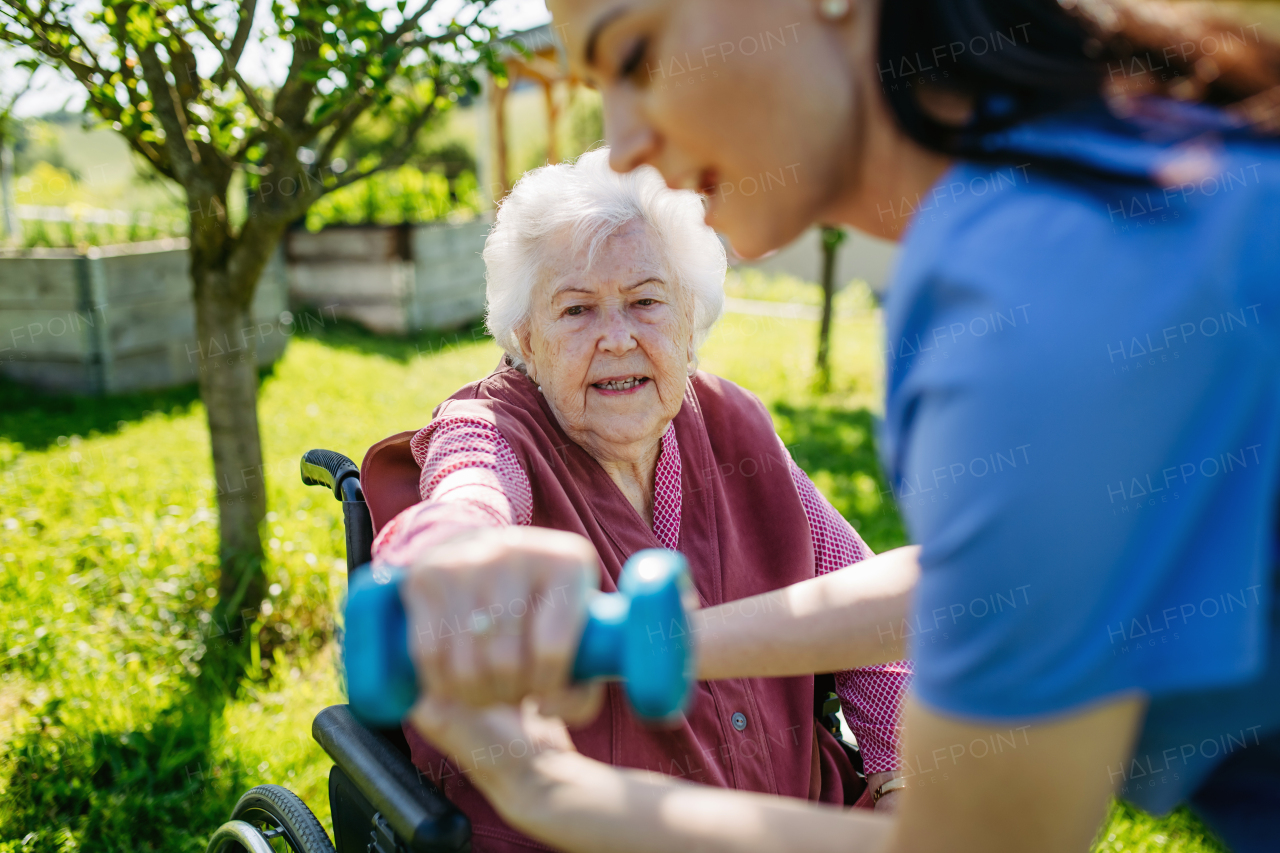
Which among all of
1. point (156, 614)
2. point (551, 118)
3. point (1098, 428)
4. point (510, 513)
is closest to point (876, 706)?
point (510, 513)

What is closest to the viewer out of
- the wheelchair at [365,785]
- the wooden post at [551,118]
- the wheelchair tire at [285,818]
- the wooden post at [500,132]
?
the wheelchair at [365,785]

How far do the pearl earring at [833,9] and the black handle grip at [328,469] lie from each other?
4.64ft

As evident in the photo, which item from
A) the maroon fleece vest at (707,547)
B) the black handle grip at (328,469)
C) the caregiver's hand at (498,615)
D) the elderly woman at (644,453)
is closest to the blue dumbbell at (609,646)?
the caregiver's hand at (498,615)

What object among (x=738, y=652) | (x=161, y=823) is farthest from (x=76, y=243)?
(x=738, y=652)

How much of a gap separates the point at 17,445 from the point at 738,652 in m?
4.98

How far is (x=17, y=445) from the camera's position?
197 inches

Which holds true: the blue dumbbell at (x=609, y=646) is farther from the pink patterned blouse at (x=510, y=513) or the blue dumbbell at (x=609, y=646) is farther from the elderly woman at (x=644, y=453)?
the elderly woman at (x=644, y=453)

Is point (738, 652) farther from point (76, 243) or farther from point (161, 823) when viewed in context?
point (76, 243)

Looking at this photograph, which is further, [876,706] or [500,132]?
[500,132]

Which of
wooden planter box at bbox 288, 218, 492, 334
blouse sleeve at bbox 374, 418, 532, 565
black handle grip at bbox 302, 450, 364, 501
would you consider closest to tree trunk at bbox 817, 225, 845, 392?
wooden planter box at bbox 288, 218, 492, 334

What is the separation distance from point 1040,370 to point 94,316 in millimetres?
6240

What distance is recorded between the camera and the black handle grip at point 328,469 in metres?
1.99

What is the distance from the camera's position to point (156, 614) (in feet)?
11.4

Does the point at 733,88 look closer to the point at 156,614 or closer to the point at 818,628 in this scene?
the point at 818,628
